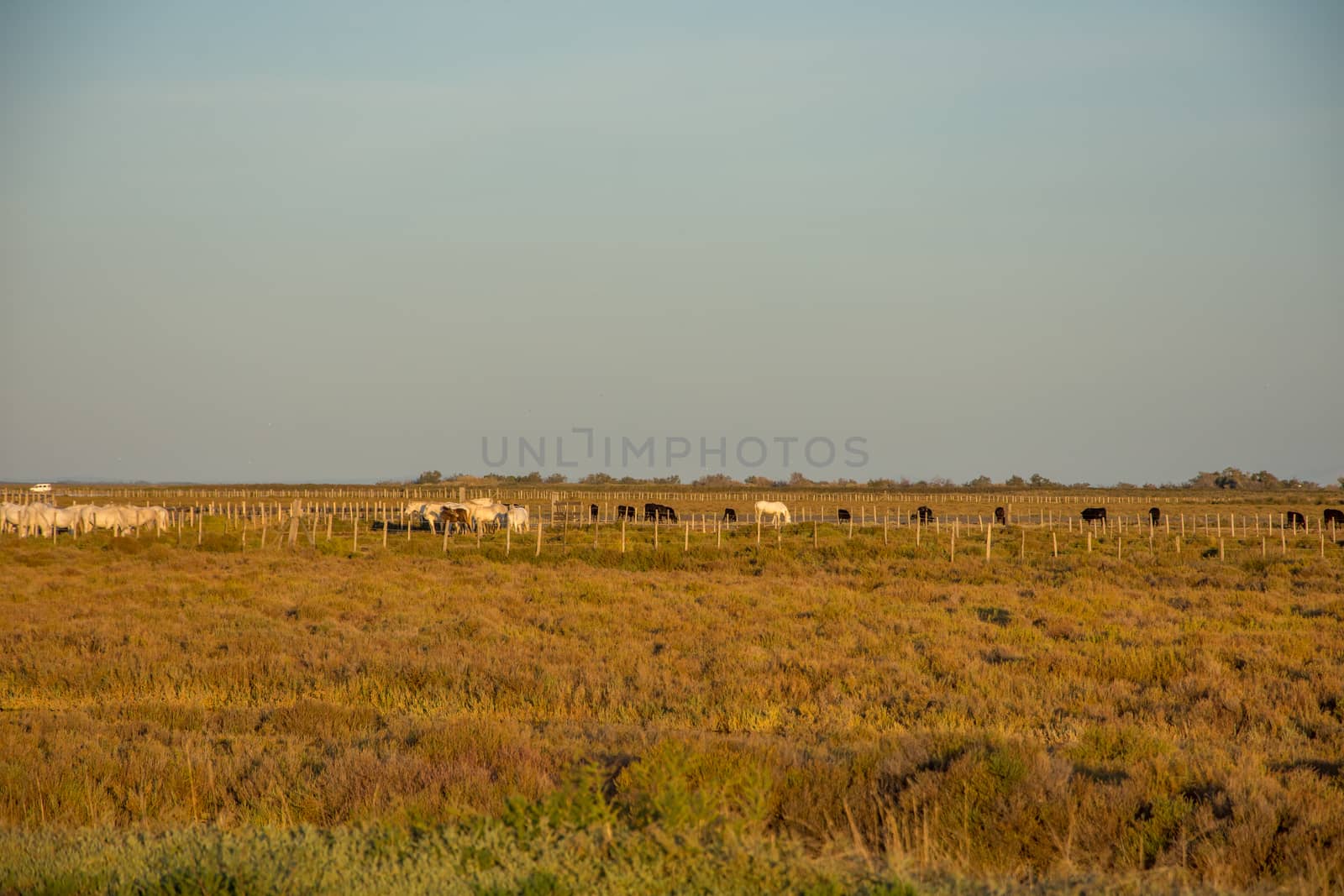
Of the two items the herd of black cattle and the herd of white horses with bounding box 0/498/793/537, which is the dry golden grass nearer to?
the herd of white horses with bounding box 0/498/793/537

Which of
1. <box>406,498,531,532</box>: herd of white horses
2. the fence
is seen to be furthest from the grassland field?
<box>406,498,531,532</box>: herd of white horses

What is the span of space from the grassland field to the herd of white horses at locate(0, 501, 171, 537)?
24599 millimetres

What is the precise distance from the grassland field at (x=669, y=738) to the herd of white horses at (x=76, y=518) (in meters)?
24.6

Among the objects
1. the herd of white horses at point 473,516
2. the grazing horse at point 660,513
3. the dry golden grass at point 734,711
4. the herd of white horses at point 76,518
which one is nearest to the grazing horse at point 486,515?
the herd of white horses at point 473,516

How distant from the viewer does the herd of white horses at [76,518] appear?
1882 inches

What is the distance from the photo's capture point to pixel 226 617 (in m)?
21.1

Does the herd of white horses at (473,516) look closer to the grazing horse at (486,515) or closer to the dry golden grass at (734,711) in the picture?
the grazing horse at (486,515)

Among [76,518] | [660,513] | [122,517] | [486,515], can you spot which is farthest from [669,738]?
[660,513]

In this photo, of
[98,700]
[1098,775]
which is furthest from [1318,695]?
[98,700]

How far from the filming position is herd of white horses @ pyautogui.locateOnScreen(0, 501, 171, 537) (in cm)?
4781

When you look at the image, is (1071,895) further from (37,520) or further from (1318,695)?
(37,520)

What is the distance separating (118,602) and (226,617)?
3773 mm

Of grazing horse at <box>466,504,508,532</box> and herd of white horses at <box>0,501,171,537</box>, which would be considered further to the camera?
grazing horse at <box>466,504,508,532</box>

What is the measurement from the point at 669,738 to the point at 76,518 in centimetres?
4692
